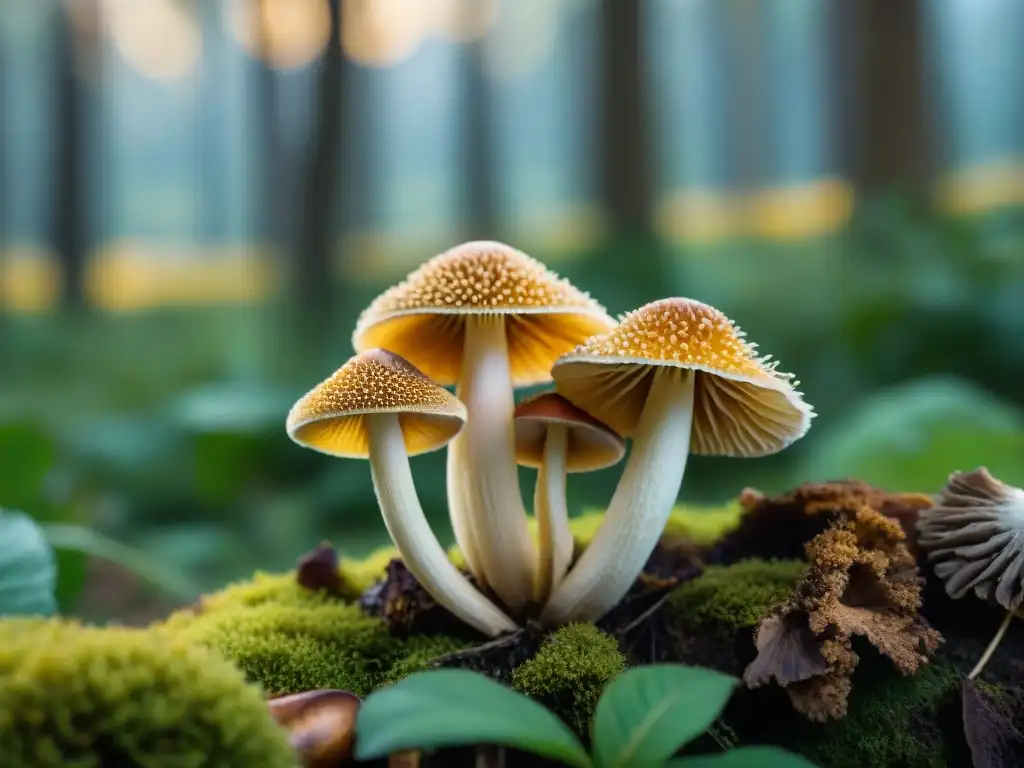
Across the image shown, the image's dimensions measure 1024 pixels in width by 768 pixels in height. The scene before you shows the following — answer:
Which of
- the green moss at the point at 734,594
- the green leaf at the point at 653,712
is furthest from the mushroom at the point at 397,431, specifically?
the green leaf at the point at 653,712

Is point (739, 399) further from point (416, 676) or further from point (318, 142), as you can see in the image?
point (318, 142)

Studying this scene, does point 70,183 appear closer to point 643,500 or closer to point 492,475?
point 492,475

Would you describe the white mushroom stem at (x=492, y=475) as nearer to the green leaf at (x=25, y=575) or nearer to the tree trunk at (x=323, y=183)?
the green leaf at (x=25, y=575)

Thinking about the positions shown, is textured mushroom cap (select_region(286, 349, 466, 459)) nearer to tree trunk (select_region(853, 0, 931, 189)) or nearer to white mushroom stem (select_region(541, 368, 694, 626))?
white mushroom stem (select_region(541, 368, 694, 626))

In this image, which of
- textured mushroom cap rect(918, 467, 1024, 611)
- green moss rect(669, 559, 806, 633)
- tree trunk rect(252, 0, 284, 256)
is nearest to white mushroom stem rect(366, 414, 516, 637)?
green moss rect(669, 559, 806, 633)

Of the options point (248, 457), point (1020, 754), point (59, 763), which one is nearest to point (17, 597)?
point (59, 763)
